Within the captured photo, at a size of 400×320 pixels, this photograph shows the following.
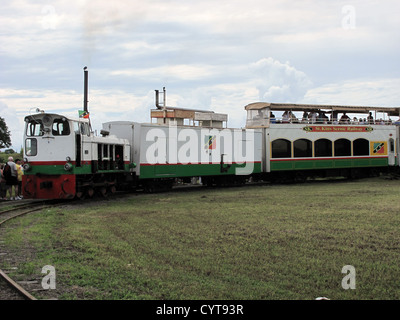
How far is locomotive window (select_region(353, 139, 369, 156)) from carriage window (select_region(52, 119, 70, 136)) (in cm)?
1823

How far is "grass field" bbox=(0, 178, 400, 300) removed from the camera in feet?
19.7

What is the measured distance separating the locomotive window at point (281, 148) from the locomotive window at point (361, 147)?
4.83 metres

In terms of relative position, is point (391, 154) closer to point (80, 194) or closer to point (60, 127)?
point (80, 194)

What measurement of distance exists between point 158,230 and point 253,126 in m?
16.4

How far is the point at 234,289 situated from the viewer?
19.6 feet

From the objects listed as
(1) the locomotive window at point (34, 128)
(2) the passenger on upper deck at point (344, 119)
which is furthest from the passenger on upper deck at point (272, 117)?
(1) the locomotive window at point (34, 128)

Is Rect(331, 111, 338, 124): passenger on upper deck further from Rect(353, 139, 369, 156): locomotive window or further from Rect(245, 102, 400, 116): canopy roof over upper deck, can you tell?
Rect(353, 139, 369, 156): locomotive window

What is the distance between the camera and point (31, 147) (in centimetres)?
1606

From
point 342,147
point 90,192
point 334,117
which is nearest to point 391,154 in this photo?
point 342,147

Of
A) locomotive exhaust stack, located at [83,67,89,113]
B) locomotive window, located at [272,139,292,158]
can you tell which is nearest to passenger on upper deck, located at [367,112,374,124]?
locomotive window, located at [272,139,292,158]

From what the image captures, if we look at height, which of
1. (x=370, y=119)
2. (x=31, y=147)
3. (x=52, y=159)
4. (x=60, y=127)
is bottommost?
(x=52, y=159)

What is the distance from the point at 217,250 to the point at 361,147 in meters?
21.7

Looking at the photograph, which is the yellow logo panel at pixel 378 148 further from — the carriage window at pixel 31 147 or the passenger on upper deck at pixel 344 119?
the carriage window at pixel 31 147
